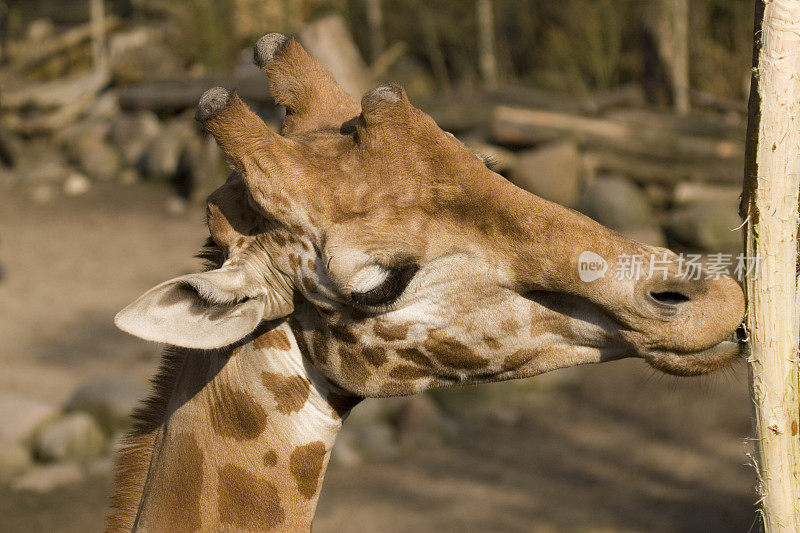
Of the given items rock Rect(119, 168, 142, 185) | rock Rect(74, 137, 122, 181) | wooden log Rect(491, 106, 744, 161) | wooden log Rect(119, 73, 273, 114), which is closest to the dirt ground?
wooden log Rect(491, 106, 744, 161)

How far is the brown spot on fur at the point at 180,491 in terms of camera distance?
267 cm

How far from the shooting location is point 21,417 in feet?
25.9

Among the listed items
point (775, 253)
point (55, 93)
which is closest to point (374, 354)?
point (775, 253)

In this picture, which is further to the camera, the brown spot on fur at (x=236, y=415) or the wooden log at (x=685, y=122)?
the wooden log at (x=685, y=122)

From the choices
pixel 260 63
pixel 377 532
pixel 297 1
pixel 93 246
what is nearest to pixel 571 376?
pixel 377 532

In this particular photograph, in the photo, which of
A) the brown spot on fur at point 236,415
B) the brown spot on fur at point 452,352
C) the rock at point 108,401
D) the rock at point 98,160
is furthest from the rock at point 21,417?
the rock at point 98,160

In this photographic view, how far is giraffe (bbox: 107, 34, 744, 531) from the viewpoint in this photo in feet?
7.91

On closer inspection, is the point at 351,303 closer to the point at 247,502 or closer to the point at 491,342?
the point at 491,342

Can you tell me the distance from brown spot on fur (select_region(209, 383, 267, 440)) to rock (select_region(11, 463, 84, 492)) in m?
5.37

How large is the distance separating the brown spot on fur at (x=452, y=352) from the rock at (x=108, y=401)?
5.61 meters

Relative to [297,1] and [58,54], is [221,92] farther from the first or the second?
[58,54]

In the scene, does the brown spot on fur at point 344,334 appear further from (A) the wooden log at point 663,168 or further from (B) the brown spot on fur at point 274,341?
(A) the wooden log at point 663,168

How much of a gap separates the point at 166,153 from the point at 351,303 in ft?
45.7

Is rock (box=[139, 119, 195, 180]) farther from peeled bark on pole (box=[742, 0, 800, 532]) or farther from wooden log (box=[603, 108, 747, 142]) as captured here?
peeled bark on pole (box=[742, 0, 800, 532])
